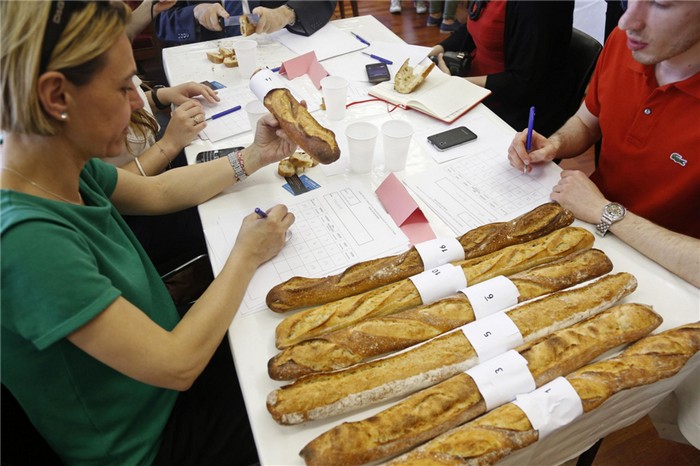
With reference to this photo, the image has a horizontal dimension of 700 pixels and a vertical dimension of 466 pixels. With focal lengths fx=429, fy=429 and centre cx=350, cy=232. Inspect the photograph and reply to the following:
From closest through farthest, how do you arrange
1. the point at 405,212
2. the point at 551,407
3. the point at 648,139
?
the point at 551,407 → the point at 405,212 → the point at 648,139

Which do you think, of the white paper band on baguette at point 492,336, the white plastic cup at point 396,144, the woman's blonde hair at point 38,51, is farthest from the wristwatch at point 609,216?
the woman's blonde hair at point 38,51

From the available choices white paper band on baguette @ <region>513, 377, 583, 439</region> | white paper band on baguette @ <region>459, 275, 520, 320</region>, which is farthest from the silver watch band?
white paper band on baguette @ <region>513, 377, 583, 439</region>

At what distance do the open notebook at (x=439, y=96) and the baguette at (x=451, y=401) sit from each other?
3.65ft

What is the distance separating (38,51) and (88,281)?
0.42m

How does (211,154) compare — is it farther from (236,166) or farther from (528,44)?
(528,44)

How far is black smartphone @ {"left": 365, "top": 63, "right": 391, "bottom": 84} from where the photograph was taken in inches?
85.9

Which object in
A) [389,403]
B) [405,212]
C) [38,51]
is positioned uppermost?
[38,51]

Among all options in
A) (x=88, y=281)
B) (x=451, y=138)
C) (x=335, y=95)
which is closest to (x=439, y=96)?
(x=451, y=138)

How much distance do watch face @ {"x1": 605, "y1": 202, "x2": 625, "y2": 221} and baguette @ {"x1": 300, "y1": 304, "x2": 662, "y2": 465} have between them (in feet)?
1.11

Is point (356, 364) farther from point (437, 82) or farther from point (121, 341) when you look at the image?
point (437, 82)

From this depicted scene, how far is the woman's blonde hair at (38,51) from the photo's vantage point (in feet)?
2.48

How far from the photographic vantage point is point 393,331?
3.42 feet

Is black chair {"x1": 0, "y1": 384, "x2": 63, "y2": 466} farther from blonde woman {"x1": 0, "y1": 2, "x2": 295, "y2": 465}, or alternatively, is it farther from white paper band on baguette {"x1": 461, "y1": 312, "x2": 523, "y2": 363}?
white paper band on baguette {"x1": 461, "y1": 312, "x2": 523, "y2": 363}

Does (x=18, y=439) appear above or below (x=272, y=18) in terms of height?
below
